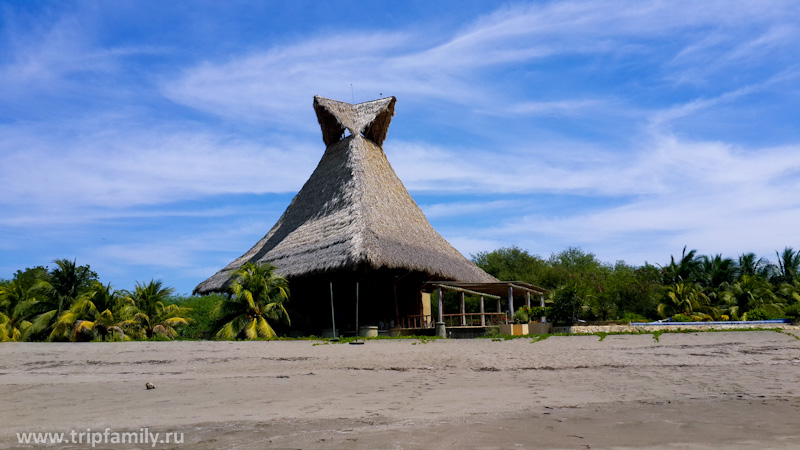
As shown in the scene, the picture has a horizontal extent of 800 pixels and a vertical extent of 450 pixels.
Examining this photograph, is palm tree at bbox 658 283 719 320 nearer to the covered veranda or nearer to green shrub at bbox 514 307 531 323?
the covered veranda

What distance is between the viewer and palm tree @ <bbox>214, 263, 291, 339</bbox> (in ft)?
60.1

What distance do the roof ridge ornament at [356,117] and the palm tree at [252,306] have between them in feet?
37.0

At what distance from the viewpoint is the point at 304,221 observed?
2675 cm

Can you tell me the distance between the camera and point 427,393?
7.44m

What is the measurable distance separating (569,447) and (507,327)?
535 inches

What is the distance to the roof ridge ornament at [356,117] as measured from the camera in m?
29.7

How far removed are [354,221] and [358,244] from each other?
2375mm

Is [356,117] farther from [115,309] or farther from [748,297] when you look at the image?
[748,297]

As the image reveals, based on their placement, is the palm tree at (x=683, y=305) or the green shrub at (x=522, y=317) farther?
the palm tree at (x=683, y=305)

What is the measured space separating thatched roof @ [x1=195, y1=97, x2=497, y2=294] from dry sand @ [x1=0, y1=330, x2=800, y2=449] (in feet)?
26.1

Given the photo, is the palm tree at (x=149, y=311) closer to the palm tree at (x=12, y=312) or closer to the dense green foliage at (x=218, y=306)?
the dense green foliage at (x=218, y=306)

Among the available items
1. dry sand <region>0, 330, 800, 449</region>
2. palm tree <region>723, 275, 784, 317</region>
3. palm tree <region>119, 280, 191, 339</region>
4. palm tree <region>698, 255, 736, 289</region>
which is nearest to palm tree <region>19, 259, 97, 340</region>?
palm tree <region>119, 280, 191, 339</region>

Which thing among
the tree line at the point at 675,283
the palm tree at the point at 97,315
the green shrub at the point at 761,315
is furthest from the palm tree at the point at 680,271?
the palm tree at the point at 97,315

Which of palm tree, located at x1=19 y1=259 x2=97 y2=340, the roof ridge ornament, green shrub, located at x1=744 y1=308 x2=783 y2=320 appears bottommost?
green shrub, located at x1=744 y1=308 x2=783 y2=320
